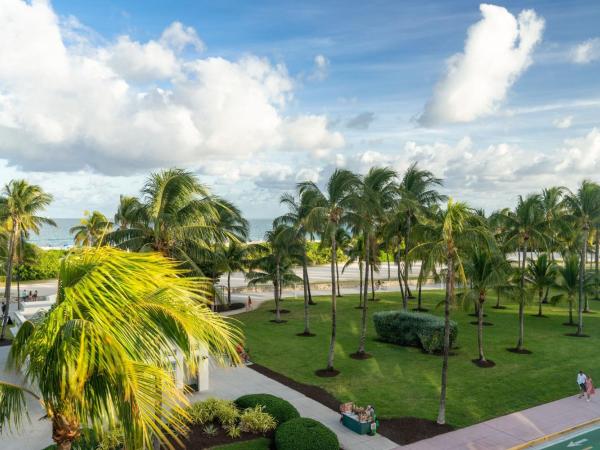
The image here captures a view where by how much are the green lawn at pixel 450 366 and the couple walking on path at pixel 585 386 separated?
94 centimetres

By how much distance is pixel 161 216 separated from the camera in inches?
643

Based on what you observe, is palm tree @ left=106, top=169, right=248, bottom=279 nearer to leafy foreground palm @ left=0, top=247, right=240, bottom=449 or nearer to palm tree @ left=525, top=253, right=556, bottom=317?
leafy foreground palm @ left=0, top=247, right=240, bottom=449

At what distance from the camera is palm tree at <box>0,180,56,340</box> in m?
30.1

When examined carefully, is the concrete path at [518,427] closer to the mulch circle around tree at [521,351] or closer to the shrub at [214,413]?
the shrub at [214,413]

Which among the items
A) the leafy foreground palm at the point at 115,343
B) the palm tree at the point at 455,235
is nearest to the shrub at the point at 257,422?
the palm tree at the point at 455,235

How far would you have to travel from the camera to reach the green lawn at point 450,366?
19719mm

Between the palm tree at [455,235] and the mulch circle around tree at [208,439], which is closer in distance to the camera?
the mulch circle around tree at [208,439]

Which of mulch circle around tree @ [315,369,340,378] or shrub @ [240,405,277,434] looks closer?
shrub @ [240,405,277,434]

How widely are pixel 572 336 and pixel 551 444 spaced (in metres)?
18.7

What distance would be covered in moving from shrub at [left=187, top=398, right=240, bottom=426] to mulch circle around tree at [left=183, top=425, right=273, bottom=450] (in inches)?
15.0

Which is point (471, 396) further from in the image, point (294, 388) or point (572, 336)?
point (572, 336)

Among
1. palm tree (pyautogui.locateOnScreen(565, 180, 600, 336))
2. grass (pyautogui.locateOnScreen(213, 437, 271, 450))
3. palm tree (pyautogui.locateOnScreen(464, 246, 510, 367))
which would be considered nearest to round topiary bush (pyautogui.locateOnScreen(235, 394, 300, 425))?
grass (pyautogui.locateOnScreen(213, 437, 271, 450))

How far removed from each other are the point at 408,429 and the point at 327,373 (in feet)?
22.7

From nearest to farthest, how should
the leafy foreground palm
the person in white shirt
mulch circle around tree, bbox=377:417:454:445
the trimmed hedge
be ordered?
the leafy foreground palm, mulch circle around tree, bbox=377:417:454:445, the person in white shirt, the trimmed hedge
